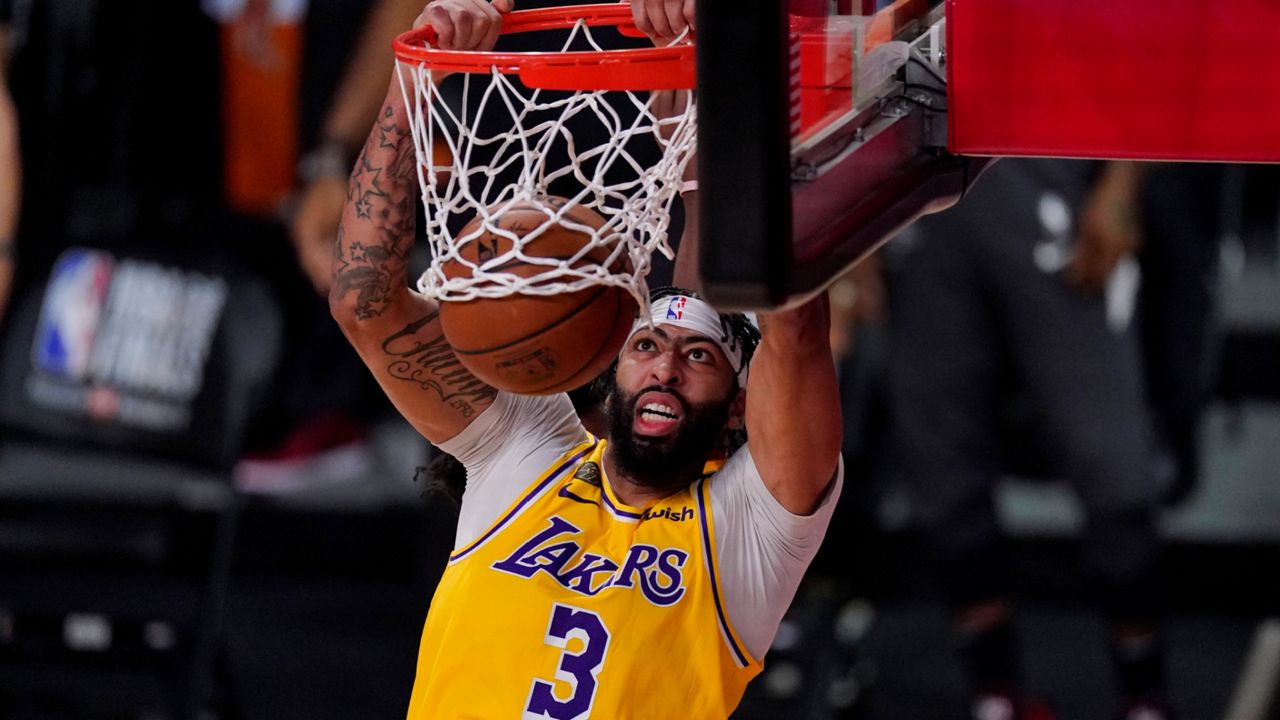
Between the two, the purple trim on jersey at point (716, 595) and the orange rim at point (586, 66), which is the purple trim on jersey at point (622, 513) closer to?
the purple trim on jersey at point (716, 595)

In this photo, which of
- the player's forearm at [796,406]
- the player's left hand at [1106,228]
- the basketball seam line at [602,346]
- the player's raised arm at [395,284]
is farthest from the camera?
the player's left hand at [1106,228]

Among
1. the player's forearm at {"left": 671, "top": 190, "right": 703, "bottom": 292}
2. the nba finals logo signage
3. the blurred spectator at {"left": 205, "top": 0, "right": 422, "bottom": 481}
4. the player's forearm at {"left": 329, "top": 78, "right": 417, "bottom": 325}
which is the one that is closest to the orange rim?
the player's forearm at {"left": 671, "top": 190, "right": 703, "bottom": 292}

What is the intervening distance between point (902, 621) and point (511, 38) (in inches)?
161

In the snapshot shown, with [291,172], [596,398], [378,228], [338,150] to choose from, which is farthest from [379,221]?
[291,172]

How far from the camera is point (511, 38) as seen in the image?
2.77 metres

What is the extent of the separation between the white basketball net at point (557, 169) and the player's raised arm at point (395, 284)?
0.08 metres

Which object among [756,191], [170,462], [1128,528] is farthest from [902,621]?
[756,191]

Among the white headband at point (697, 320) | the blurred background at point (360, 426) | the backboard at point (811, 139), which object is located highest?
the backboard at point (811, 139)

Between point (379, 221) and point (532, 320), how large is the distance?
456 mm

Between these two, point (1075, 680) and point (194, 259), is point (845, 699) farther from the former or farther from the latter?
point (194, 259)

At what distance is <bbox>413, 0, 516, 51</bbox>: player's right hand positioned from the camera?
8.48 ft

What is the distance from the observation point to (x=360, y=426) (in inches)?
270

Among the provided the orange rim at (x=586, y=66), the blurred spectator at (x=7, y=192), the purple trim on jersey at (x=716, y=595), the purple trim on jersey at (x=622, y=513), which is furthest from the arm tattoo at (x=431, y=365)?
the blurred spectator at (x=7, y=192)

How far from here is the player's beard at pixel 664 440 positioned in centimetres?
297
